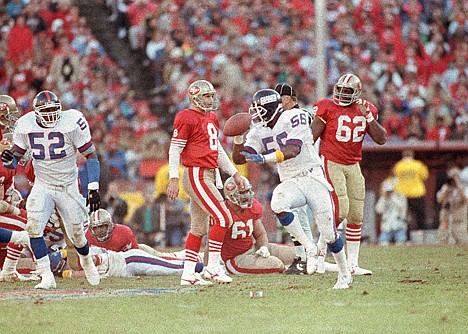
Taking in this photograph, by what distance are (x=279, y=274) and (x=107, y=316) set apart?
350 cm

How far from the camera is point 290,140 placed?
8547mm

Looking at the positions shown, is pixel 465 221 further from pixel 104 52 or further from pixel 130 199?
pixel 104 52

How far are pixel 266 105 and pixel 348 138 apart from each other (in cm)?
133

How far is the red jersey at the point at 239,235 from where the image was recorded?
10.2 metres

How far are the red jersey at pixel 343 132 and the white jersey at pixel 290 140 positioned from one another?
1.01 metres

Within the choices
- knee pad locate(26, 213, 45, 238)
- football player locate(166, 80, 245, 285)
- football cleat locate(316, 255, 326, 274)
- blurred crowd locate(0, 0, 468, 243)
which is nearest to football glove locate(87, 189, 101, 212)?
knee pad locate(26, 213, 45, 238)

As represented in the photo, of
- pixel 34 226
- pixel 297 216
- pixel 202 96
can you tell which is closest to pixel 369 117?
pixel 297 216

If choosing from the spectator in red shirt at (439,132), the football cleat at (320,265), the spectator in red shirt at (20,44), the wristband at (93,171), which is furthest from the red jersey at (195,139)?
the spectator in red shirt at (20,44)

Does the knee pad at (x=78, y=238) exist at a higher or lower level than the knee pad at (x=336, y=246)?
lower

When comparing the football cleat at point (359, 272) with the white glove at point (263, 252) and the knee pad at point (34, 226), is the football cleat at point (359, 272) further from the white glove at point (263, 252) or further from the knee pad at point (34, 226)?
the knee pad at point (34, 226)

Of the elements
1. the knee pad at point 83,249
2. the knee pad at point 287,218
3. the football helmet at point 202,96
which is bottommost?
the knee pad at point 83,249

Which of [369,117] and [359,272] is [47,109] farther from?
[359,272]

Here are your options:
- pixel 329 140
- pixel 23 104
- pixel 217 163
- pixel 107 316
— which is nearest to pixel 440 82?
pixel 23 104

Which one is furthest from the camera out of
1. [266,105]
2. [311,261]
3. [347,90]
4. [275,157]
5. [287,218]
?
[347,90]
